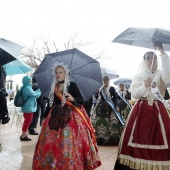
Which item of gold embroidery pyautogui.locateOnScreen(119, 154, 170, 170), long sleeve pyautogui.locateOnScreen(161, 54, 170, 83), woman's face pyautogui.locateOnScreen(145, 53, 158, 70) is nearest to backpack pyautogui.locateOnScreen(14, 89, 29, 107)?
gold embroidery pyautogui.locateOnScreen(119, 154, 170, 170)

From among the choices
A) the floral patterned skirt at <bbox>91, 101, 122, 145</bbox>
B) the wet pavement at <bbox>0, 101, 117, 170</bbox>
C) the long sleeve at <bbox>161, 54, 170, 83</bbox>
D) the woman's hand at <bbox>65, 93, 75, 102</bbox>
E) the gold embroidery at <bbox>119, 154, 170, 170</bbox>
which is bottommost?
the wet pavement at <bbox>0, 101, 117, 170</bbox>

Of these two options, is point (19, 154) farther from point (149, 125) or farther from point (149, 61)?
point (149, 61)

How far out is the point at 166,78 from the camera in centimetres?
291

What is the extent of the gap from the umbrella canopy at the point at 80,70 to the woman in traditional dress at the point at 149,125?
545 mm

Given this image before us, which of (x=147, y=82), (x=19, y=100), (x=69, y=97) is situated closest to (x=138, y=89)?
(x=147, y=82)

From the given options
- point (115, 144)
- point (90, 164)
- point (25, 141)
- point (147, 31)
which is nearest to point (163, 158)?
point (90, 164)

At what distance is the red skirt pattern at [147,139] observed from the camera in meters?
2.75

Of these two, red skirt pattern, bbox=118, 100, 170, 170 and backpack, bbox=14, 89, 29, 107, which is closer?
red skirt pattern, bbox=118, 100, 170, 170

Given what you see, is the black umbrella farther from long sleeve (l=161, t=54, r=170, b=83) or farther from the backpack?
the backpack

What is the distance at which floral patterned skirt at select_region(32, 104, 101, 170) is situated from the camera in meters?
2.89

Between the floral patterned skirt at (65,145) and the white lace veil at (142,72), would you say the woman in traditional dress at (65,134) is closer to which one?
the floral patterned skirt at (65,145)

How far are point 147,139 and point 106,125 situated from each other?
8.16ft

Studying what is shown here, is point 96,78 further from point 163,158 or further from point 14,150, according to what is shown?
point 14,150

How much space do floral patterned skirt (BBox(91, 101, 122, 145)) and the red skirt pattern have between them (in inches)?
89.0
